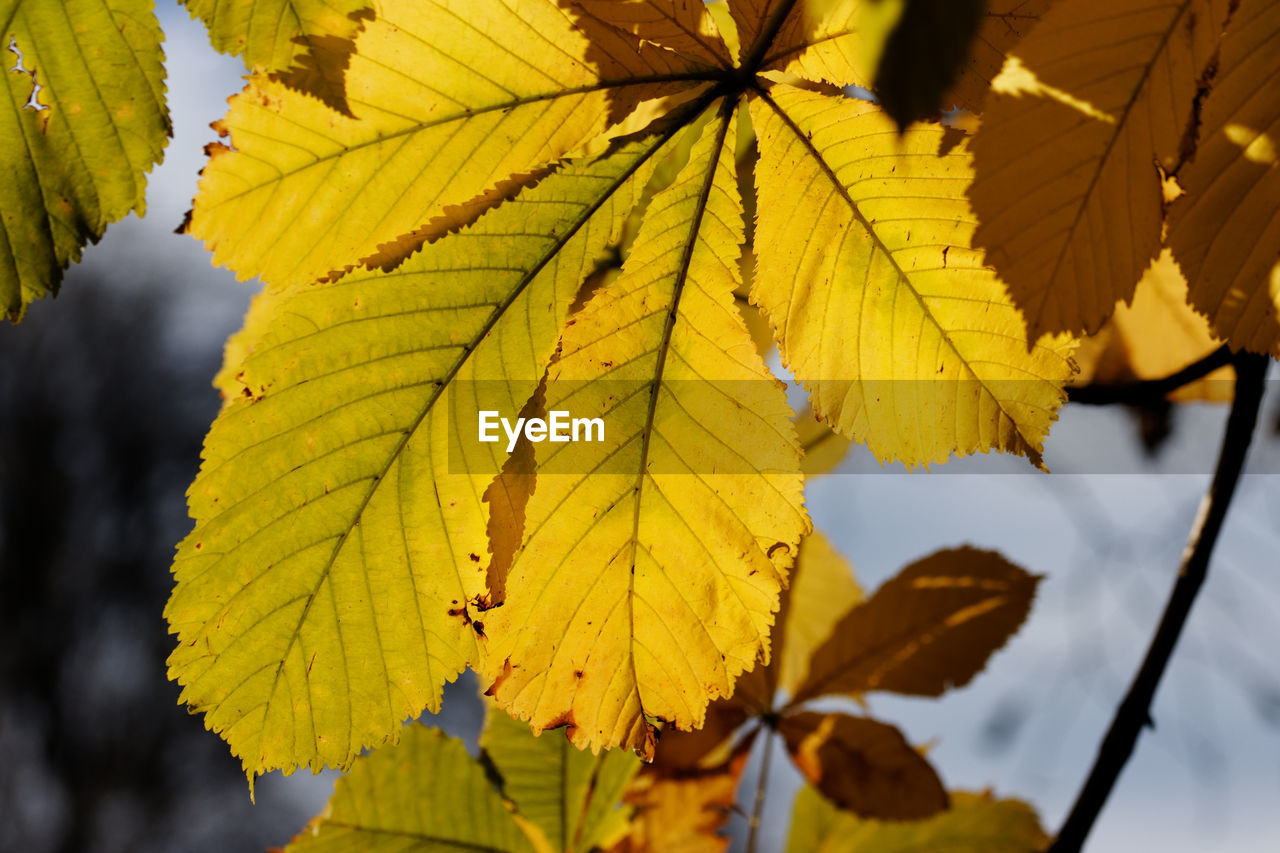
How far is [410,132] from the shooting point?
462 mm

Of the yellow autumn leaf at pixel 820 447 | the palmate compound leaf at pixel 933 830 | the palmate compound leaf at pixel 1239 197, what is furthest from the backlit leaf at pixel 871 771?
the palmate compound leaf at pixel 1239 197

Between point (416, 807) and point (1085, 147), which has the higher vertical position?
point (1085, 147)

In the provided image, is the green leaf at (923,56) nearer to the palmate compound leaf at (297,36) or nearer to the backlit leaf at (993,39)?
the backlit leaf at (993,39)

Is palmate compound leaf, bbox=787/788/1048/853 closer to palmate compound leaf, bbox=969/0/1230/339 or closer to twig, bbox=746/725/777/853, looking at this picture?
twig, bbox=746/725/777/853

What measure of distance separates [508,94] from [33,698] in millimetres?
6101

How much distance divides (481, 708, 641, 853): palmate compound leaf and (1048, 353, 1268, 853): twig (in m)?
0.41

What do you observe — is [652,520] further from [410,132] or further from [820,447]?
[820,447]

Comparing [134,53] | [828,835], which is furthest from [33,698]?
[134,53]

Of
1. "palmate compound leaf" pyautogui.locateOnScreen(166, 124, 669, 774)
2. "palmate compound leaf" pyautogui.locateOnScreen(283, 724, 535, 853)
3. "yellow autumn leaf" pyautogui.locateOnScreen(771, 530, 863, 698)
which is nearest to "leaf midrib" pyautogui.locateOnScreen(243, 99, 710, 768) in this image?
"palmate compound leaf" pyautogui.locateOnScreen(166, 124, 669, 774)

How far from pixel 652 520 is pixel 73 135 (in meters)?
0.40

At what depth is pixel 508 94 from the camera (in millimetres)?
464

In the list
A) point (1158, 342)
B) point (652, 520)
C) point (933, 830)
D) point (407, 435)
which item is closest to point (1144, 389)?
point (1158, 342)

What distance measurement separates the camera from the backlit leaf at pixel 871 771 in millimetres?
898

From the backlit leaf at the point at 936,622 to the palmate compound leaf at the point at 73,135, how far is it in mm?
775
